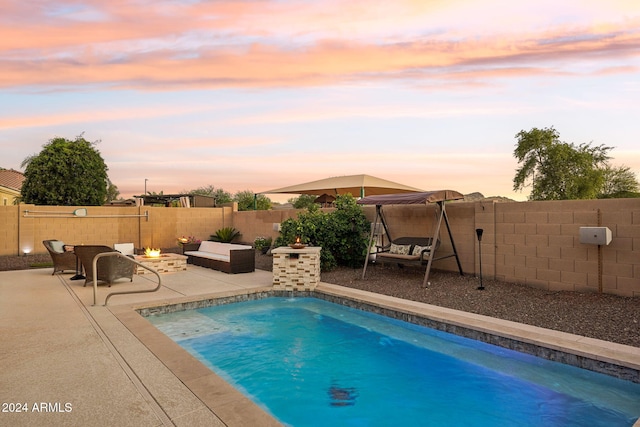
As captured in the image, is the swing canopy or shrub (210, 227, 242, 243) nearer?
the swing canopy

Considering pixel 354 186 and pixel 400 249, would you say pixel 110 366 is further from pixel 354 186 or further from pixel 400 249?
pixel 354 186

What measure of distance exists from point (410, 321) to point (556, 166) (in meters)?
28.6

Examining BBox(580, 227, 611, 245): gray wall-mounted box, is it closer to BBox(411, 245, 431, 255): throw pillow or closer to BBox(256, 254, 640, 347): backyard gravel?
BBox(256, 254, 640, 347): backyard gravel

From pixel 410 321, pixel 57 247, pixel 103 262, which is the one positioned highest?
pixel 57 247

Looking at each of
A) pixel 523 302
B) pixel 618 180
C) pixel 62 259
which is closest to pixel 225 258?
pixel 62 259

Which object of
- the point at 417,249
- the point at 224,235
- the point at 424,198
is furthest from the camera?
the point at 224,235

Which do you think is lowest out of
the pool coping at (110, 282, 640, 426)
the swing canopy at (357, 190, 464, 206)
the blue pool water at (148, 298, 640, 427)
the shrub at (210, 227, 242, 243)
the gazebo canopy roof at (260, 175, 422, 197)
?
the blue pool water at (148, 298, 640, 427)

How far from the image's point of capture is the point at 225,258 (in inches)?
378

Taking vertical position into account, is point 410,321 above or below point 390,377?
above

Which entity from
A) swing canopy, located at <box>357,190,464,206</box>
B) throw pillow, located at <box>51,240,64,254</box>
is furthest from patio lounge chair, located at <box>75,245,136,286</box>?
swing canopy, located at <box>357,190,464,206</box>

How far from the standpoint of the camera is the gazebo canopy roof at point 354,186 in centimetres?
1140

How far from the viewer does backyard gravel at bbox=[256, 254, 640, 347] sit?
14.6 feet

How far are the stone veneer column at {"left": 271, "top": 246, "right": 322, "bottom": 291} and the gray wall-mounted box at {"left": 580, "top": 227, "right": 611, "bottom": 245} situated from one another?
167 inches

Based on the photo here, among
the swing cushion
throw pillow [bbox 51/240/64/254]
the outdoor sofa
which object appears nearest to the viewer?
the swing cushion
